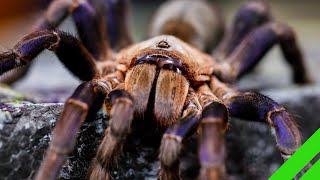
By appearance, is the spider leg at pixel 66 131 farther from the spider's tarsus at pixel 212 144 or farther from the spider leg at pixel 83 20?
the spider leg at pixel 83 20

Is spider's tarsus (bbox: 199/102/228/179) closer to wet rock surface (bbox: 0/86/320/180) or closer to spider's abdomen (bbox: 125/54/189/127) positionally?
spider's abdomen (bbox: 125/54/189/127)

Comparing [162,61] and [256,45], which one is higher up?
[256,45]

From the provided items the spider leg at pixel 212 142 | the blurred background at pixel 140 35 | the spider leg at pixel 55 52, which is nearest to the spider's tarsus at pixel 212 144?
the spider leg at pixel 212 142

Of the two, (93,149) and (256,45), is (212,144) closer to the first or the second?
(93,149)

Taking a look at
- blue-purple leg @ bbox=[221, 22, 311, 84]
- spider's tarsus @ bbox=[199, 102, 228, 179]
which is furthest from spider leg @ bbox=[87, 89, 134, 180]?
blue-purple leg @ bbox=[221, 22, 311, 84]

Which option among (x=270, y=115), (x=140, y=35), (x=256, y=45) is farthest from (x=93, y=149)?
(x=140, y=35)

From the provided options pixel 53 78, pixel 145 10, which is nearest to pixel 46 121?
pixel 53 78

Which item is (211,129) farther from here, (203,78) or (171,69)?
(203,78)
